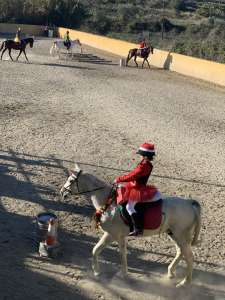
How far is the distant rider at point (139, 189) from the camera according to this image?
295 inches

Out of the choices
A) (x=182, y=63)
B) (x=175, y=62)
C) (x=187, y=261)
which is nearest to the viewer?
(x=187, y=261)

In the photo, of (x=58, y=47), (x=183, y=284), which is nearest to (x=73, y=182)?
(x=183, y=284)

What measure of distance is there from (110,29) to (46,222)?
57.8 meters

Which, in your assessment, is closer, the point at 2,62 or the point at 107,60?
the point at 2,62

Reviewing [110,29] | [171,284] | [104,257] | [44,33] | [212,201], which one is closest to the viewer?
[171,284]

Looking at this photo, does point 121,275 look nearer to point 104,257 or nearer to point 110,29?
point 104,257

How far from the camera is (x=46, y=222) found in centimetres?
883

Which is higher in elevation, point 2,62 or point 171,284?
point 2,62

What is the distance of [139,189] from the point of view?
24.9ft

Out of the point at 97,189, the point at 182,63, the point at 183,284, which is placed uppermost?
the point at 182,63

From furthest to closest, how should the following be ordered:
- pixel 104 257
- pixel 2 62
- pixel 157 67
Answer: pixel 157 67 → pixel 2 62 → pixel 104 257

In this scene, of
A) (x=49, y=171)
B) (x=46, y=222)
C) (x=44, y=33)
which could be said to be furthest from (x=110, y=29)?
(x=46, y=222)

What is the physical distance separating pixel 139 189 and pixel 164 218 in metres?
0.64

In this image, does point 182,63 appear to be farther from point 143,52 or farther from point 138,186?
point 138,186
